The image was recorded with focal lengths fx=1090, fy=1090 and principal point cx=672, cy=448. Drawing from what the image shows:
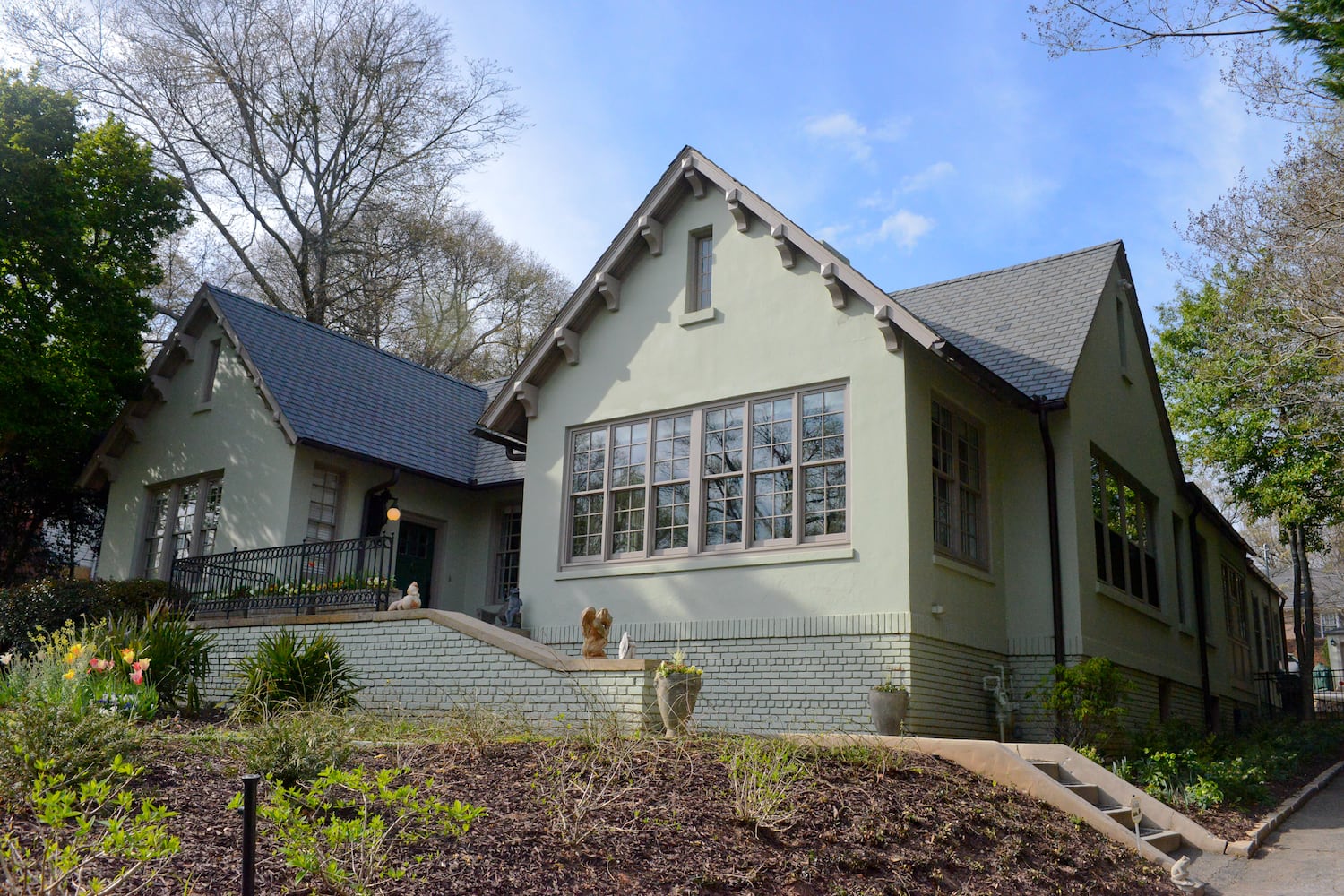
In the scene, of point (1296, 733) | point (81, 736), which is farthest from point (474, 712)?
point (1296, 733)

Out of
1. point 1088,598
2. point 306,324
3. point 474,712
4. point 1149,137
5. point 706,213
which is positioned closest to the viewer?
point 474,712

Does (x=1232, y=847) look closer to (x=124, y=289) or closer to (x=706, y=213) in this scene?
(x=706, y=213)

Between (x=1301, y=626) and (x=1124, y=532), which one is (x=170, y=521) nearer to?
(x=1124, y=532)

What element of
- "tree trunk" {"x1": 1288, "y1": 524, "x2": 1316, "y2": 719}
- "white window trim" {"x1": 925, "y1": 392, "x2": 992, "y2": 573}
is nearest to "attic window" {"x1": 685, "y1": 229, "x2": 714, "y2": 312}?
"white window trim" {"x1": 925, "y1": 392, "x2": 992, "y2": 573}

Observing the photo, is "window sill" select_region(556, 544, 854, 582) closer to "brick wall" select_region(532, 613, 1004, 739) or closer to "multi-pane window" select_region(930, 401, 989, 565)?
"brick wall" select_region(532, 613, 1004, 739)

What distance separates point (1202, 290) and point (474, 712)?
23133mm

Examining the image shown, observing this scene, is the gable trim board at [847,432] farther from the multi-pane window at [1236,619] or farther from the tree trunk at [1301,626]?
the tree trunk at [1301,626]

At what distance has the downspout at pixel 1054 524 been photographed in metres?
13.8

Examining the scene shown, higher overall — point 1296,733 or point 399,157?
point 399,157

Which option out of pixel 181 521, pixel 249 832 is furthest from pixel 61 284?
pixel 249 832

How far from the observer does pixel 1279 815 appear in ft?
35.2

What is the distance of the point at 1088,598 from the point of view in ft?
46.6

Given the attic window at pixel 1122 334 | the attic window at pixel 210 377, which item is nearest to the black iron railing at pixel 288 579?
the attic window at pixel 210 377

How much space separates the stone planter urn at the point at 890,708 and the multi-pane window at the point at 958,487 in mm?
2158
